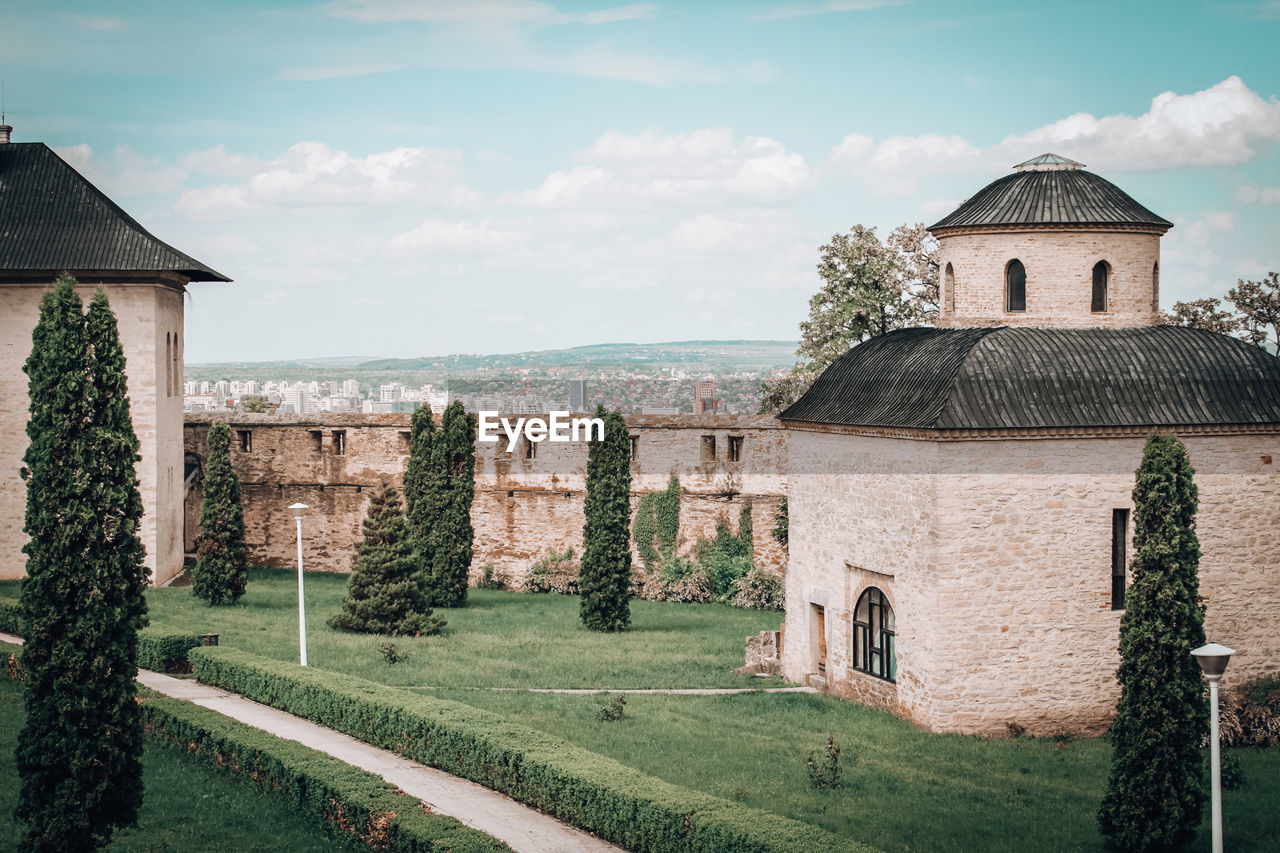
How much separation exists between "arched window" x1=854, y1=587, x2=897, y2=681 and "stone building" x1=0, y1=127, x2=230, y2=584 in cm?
1792

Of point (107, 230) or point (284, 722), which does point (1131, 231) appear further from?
point (107, 230)

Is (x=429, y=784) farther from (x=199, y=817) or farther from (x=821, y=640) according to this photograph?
(x=821, y=640)

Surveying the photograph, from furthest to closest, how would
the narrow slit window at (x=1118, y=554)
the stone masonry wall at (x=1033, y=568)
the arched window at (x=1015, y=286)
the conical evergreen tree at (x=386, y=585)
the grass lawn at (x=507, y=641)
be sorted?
the conical evergreen tree at (x=386, y=585) → the grass lawn at (x=507, y=641) → the arched window at (x=1015, y=286) → the narrow slit window at (x=1118, y=554) → the stone masonry wall at (x=1033, y=568)

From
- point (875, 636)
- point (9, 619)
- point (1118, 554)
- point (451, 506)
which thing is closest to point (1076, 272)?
point (1118, 554)

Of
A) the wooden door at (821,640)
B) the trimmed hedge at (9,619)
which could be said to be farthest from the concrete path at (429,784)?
the wooden door at (821,640)

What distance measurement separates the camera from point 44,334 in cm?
1545

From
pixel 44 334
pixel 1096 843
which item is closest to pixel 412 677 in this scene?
pixel 44 334

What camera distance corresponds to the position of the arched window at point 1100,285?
23.2 m

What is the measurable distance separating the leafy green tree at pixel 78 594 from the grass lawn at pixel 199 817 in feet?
1.67

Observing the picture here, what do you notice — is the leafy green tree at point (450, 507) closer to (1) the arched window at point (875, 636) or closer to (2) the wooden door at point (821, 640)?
(2) the wooden door at point (821, 640)

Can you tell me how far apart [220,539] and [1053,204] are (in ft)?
64.8

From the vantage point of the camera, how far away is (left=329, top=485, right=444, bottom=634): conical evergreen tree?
2853 cm

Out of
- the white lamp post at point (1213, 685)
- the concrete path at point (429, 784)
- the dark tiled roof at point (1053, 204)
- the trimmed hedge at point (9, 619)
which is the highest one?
the dark tiled roof at point (1053, 204)

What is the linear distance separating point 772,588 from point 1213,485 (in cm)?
1643
